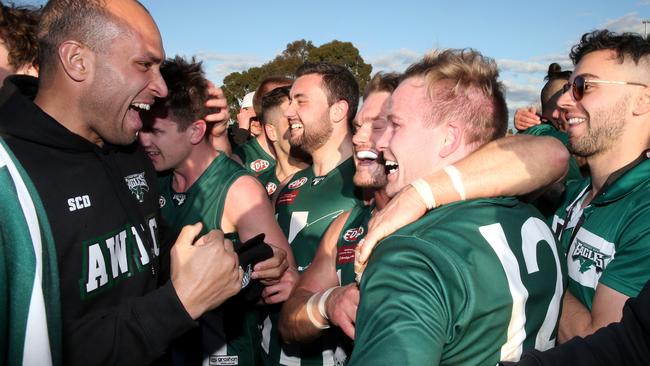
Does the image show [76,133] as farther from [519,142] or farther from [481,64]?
[519,142]

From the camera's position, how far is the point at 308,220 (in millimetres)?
4062

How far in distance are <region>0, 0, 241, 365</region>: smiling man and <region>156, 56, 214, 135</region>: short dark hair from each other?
122cm

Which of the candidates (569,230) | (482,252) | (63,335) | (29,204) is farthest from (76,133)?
(569,230)

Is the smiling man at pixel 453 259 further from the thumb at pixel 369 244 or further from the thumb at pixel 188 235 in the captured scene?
the thumb at pixel 188 235

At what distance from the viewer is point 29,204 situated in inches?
68.8

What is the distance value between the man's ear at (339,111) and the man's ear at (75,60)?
9.45 feet

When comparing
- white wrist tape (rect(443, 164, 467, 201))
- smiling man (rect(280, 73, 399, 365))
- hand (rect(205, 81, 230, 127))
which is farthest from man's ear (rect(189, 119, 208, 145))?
white wrist tape (rect(443, 164, 467, 201))

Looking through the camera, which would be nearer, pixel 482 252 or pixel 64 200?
pixel 482 252

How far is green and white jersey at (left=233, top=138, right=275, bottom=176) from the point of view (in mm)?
7488

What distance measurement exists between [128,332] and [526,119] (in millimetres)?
4887

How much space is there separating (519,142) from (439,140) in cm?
38

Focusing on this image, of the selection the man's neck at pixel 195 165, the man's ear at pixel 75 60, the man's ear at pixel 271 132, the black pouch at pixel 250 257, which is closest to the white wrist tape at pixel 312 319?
the black pouch at pixel 250 257

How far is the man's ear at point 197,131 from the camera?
375 cm

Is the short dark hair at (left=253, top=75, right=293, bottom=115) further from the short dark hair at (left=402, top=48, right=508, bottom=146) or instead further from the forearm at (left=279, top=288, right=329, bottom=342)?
the short dark hair at (left=402, top=48, right=508, bottom=146)
